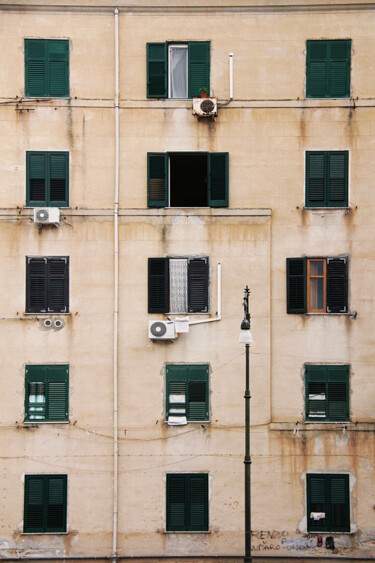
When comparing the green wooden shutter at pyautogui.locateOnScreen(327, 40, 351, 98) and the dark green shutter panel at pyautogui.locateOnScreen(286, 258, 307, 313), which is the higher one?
the green wooden shutter at pyautogui.locateOnScreen(327, 40, 351, 98)

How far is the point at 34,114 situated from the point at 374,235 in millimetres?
12364

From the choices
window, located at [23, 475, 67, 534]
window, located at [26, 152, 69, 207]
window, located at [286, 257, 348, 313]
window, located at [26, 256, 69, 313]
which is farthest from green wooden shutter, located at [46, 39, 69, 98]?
window, located at [23, 475, 67, 534]

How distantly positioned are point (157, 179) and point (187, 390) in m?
7.27

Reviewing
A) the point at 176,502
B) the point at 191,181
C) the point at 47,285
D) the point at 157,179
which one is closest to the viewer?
the point at 176,502

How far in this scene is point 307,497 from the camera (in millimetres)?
25422

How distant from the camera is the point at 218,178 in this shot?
2584 centimetres

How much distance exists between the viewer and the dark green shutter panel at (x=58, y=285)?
2572 cm

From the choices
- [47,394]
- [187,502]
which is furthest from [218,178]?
[187,502]

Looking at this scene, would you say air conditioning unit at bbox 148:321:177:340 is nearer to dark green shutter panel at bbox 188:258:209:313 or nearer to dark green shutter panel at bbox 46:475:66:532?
dark green shutter panel at bbox 188:258:209:313

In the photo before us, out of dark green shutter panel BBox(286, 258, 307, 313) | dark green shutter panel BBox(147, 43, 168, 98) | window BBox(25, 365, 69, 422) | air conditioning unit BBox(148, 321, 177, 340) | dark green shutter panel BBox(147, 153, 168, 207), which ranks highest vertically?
dark green shutter panel BBox(147, 43, 168, 98)

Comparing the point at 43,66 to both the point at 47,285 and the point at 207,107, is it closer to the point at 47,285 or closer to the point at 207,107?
the point at 207,107

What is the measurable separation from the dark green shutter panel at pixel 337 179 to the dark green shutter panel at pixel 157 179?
5633 mm

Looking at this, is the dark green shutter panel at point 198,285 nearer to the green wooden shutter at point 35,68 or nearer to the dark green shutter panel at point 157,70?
the dark green shutter panel at point 157,70

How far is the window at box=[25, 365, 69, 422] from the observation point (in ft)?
83.6
